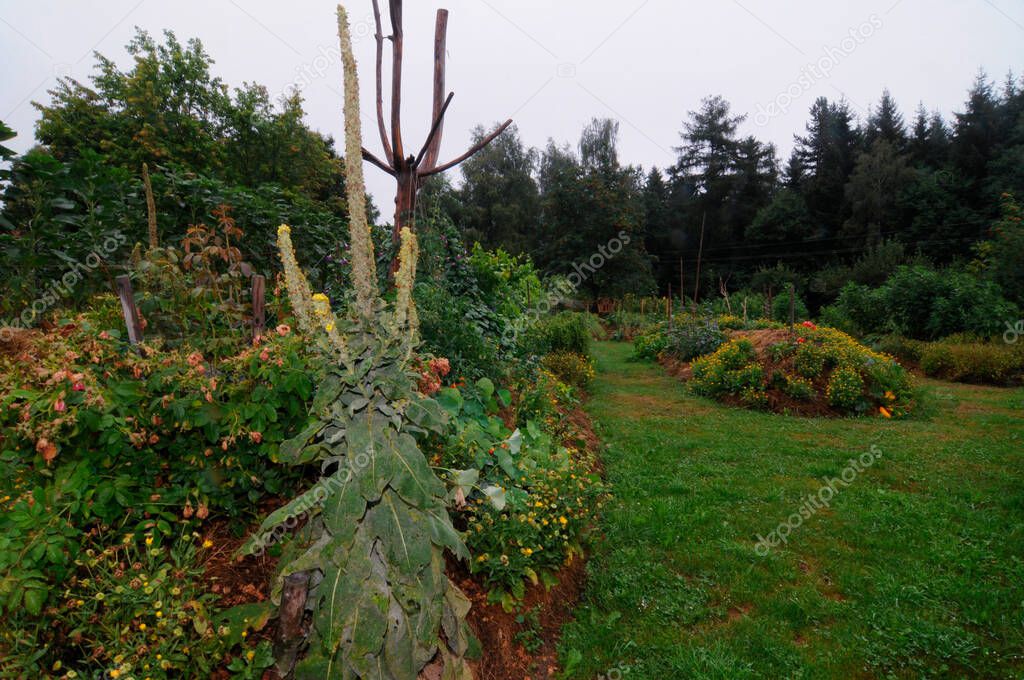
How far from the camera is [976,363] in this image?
30.1 ft

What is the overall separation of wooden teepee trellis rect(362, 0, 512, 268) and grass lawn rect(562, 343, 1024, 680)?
2.83m

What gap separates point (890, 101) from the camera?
1134 inches

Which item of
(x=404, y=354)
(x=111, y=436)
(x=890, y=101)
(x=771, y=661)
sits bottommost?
(x=771, y=661)

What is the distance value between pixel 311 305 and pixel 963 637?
3.63 metres

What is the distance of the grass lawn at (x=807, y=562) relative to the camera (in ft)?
7.90

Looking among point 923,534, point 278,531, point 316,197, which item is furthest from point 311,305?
point 316,197

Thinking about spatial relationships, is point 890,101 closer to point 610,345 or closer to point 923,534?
point 610,345

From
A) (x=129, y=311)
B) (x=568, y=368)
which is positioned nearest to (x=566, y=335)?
(x=568, y=368)

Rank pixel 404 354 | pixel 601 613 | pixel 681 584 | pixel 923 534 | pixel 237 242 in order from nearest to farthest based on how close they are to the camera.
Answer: pixel 404 354 → pixel 601 613 → pixel 681 584 → pixel 923 534 → pixel 237 242

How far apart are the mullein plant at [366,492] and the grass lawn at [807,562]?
1135 mm

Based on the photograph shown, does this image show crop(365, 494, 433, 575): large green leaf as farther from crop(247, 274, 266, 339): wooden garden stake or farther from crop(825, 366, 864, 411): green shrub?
crop(825, 366, 864, 411): green shrub

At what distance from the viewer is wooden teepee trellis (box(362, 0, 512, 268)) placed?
10.1 feet

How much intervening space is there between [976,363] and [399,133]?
37.7ft

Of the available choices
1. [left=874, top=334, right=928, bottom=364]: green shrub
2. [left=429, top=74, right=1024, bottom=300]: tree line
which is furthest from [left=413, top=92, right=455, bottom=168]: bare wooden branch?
[left=429, top=74, right=1024, bottom=300]: tree line
